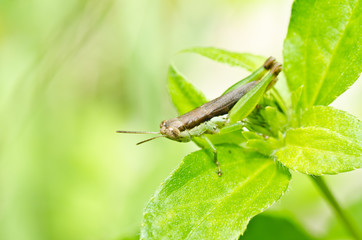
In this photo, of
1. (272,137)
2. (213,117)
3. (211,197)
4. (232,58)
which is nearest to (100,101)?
(213,117)

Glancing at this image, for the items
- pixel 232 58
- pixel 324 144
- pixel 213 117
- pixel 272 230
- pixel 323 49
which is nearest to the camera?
pixel 324 144

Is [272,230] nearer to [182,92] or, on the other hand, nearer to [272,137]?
[272,137]

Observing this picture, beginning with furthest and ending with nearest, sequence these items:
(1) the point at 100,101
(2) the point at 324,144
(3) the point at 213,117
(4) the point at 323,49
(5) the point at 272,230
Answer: (1) the point at 100,101, (5) the point at 272,230, (3) the point at 213,117, (4) the point at 323,49, (2) the point at 324,144

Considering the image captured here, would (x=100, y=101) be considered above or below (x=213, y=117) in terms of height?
below

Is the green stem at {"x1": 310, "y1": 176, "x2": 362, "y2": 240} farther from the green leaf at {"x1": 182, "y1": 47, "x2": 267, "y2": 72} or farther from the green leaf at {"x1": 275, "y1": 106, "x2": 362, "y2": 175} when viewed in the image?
the green leaf at {"x1": 182, "y1": 47, "x2": 267, "y2": 72}

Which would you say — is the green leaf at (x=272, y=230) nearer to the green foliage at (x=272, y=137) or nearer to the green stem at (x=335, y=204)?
the green stem at (x=335, y=204)

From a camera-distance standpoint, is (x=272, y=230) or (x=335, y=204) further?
(x=272, y=230)

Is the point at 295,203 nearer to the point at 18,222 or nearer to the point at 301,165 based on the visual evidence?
the point at 301,165
